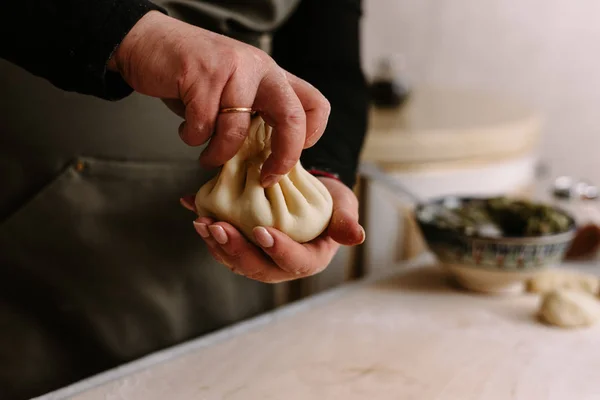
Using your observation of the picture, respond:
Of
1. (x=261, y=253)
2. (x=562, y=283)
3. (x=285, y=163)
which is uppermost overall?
(x=285, y=163)

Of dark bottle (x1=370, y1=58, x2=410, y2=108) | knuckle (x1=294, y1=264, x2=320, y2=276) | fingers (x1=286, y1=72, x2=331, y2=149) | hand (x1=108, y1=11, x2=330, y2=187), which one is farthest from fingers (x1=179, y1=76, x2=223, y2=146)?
dark bottle (x1=370, y1=58, x2=410, y2=108)

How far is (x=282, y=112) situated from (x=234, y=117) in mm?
50

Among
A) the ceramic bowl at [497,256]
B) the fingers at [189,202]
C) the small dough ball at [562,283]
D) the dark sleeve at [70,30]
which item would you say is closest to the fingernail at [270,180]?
the fingers at [189,202]

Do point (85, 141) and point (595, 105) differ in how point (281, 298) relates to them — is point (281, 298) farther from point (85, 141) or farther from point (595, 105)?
point (595, 105)

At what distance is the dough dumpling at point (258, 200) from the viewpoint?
785mm

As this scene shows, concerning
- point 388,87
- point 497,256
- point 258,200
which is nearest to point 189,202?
point 258,200

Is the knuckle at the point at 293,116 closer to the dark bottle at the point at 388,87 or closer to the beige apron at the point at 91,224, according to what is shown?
the beige apron at the point at 91,224

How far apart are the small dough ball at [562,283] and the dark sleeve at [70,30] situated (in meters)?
A: 0.96

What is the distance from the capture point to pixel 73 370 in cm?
112

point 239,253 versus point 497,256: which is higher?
point 239,253

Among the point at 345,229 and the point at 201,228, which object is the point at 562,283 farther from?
the point at 201,228

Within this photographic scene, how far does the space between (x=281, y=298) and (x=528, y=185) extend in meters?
0.97

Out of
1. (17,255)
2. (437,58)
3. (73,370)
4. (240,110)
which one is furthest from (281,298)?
(437,58)

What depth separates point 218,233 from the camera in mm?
731
